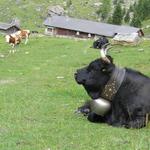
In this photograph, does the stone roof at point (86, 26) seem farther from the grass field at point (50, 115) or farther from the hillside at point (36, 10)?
the grass field at point (50, 115)

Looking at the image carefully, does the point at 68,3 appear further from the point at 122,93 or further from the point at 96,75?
the point at 122,93

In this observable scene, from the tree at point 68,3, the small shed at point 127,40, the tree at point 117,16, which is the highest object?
the small shed at point 127,40

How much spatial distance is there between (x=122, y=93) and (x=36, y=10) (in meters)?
141

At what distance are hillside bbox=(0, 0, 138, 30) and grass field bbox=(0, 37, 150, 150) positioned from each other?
367 feet

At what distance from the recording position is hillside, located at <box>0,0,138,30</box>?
148 meters

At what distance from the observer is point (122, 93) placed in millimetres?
13273

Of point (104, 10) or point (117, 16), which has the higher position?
point (117, 16)

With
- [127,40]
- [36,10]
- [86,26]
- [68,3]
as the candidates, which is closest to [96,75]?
[127,40]

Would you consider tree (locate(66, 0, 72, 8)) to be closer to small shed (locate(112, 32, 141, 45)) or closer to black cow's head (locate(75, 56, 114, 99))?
small shed (locate(112, 32, 141, 45))

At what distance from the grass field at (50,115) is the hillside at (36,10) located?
367ft

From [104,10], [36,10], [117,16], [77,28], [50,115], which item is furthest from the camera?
[104,10]

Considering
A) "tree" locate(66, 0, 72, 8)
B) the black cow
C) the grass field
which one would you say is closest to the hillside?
"tree" locate(66, 0, 72, 8)

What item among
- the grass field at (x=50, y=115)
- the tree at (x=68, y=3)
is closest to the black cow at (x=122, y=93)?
the grass field at (x=50, y=115)

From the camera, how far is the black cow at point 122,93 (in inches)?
508
